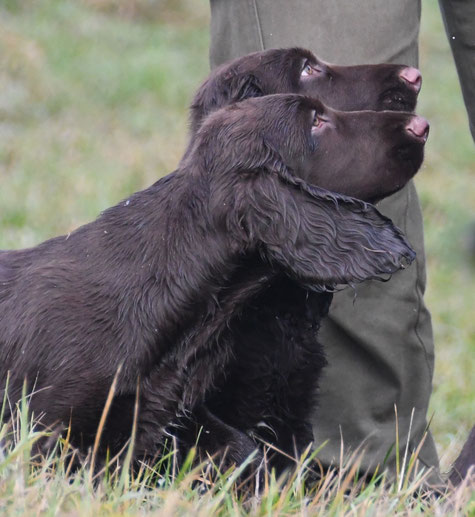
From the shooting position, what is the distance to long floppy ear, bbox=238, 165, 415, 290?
2.86 metres

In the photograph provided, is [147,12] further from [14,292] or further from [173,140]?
[14,292]

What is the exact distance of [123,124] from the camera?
8.32 metres

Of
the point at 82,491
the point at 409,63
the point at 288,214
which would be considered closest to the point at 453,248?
the point at 82,491

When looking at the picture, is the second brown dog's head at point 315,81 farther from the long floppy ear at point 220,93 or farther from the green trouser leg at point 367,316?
the green trouser leg at point 367,316

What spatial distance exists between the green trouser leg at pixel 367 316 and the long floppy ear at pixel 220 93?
6.7 inches

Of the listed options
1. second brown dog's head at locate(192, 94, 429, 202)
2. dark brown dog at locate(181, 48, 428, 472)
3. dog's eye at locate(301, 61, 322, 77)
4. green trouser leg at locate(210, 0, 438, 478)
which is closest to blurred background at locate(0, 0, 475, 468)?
green trouser leg at locate(210, 0, 438, 478)

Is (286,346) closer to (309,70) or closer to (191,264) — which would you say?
(191,264)

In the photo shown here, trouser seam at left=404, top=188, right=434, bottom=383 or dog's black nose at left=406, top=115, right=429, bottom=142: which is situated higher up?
dog's black nose at left=406, top=115, right=429, bottom=142

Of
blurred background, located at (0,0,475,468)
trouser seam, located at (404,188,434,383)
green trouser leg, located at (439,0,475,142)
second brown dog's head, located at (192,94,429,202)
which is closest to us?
second brown dog's head, located at (192,94,429,202)

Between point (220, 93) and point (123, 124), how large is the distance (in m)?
4.76

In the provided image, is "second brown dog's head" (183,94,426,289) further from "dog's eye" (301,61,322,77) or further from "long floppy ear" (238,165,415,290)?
"dog's eye" (301,61,322,77)

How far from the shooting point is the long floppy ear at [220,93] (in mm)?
3578

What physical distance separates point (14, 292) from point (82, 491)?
994 mm

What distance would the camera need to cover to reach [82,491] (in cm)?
220
